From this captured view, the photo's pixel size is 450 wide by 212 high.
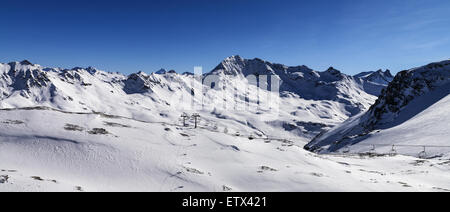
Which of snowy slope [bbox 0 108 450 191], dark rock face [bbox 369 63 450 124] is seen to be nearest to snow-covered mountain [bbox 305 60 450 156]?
dark rock face [bbox 369 63 450 124]

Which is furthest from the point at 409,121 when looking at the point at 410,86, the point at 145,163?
the point at 145,163

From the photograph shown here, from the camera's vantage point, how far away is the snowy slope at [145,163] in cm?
1870

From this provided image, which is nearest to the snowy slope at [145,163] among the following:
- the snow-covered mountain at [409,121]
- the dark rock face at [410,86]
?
the snow-covered mountain at [409,121]

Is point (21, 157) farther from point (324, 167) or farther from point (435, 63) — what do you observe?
point (435, 63)

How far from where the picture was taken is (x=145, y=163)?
2214 centimetres

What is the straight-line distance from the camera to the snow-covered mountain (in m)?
58.0

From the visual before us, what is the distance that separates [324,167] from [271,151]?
6.61 meters

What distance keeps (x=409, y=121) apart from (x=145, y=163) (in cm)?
9298

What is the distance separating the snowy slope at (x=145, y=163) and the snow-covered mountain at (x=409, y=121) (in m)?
29.2

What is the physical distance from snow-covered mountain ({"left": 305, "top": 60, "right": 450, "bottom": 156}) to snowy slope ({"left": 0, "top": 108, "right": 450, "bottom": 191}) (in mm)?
29246

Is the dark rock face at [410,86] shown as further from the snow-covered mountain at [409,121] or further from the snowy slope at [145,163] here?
the snowy slope at [145,163]

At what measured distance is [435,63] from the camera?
5428 inches

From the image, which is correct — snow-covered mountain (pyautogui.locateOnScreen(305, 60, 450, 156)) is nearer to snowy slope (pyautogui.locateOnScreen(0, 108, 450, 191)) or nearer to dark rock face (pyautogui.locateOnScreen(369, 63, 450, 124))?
dark rock face (pyautogui.locateOnScreen(369, 63, 450, 124))
